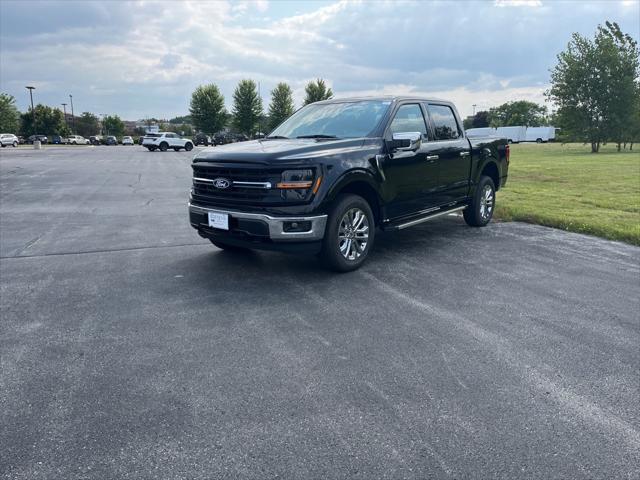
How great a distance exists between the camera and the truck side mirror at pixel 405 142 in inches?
223

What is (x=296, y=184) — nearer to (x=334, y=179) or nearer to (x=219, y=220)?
(x=334, y=179)

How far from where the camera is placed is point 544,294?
4.96 m

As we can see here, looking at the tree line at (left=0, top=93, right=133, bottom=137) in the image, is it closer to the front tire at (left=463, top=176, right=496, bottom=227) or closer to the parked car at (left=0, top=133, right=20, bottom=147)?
the parked car at (left=0, top=133, right=20, bottom=147)

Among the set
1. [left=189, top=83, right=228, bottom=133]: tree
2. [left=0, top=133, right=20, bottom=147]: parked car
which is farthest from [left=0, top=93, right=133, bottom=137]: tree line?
[left=189, top=83, right=228, bottom=133]: tree

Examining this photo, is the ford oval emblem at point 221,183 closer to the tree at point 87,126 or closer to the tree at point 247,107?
the tree at point 247,107

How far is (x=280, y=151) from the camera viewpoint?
5074mm

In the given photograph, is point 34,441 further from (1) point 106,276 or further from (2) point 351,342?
(1) point 106,276

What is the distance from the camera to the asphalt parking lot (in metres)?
2.46

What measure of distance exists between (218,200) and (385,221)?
200 centimetres

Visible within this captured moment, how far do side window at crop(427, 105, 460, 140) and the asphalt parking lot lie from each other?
1860 millimetres

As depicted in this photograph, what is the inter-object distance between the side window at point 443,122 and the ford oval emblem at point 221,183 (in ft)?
10.6

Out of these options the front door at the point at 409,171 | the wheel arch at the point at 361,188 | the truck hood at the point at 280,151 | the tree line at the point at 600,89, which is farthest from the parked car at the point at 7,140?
the wheel arch at the point at 361,188

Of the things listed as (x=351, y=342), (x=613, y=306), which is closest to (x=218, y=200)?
(x=351, y=342)

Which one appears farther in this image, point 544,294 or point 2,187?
point 2,187
